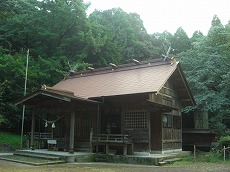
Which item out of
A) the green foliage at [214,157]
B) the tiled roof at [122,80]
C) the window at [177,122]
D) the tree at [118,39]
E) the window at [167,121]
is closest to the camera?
the green foliage at [214,157]

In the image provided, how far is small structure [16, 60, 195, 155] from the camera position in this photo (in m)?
14.9

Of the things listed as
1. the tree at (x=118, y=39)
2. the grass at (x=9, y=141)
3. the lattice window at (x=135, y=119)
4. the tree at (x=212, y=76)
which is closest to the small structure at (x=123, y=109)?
A: the lattice window at (x=135, y=119)

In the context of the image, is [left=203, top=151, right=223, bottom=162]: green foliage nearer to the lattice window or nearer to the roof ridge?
the lattice window

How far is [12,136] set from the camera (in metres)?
23.3

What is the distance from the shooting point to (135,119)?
15656 millimetres

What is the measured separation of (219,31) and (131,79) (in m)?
10.9

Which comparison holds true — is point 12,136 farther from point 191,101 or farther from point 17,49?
point 191,101

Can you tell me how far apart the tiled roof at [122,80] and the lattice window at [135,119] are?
1549mm

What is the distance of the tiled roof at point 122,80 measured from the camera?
50.3 feet

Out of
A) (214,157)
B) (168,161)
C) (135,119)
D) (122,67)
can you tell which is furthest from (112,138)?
(122,67)

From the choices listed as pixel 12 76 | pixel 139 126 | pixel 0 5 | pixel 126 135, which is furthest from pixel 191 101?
pixel 0 5

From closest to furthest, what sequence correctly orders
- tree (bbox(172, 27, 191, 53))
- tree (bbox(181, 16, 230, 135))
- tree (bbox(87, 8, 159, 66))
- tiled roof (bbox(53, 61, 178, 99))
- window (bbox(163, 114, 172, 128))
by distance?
tiled roof (bbox(53, 61, 178, 99))
window (bbox(163, 114, 172, 128))
tree (bbox(181, 16, 230, 135))
tree (bbox(87, 8, 159, 66))
tree (bbox(172, 27, 191, 53))

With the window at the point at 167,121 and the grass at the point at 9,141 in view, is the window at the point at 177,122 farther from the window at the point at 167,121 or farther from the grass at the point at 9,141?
the grass at the point at 9,141

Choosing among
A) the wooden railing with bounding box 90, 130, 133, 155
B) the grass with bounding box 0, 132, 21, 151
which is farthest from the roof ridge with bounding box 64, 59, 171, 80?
the grass with bounding box 0, 132, 21, 151
